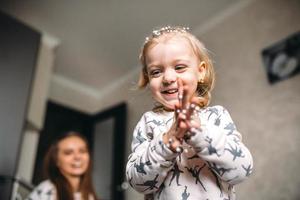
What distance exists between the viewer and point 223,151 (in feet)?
2.04

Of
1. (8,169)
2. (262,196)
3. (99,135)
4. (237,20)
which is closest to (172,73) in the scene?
(8,169)

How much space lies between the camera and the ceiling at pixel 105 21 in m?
2.39

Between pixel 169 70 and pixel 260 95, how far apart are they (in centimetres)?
141

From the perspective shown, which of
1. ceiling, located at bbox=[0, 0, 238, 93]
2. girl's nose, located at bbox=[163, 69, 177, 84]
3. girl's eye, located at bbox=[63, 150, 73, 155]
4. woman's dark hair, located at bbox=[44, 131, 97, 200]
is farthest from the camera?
ceiling, located at bbox=[0, 0, 238, 93]

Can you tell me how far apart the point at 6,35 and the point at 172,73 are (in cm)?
137

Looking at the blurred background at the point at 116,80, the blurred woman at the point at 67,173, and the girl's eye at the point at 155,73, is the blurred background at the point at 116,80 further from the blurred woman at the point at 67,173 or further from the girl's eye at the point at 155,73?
the girl's eye at the point at 155,73

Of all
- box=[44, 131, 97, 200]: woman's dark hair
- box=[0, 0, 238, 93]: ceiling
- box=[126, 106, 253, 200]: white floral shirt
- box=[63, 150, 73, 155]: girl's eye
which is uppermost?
box=[0, 0, 238, 93]: ceiling

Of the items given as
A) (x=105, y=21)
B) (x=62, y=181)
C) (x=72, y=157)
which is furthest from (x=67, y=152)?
(x=105, y=21)

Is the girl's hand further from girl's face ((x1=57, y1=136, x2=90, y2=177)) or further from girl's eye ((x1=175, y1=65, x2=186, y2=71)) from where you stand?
girl's face ((x1=57, y1=136, x2=90, y2=177))

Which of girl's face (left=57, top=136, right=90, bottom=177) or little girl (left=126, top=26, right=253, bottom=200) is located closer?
little girl (left=126, top=26, right=253, bottom=200)

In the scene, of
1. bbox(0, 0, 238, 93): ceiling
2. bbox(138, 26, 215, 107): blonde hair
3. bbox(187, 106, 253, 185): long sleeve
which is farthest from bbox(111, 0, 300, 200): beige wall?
bbox(187, 106, 253, 185): long sleeve

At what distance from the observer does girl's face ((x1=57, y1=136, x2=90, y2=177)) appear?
1835 mm

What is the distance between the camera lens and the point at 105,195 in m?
2.77

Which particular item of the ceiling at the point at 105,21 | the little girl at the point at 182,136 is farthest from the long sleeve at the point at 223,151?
the ceiling at the point at 105,21
